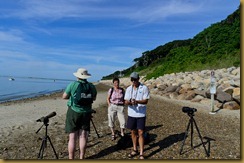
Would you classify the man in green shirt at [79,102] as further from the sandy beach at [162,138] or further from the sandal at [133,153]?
the sandal at [133,153]

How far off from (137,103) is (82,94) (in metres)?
1.16

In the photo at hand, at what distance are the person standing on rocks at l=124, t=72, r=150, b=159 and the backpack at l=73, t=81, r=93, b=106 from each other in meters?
0.87

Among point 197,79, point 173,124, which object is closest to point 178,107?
point 173,124

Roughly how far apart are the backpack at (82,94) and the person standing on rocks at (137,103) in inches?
34.1

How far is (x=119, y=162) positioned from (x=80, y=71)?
1.96 metres

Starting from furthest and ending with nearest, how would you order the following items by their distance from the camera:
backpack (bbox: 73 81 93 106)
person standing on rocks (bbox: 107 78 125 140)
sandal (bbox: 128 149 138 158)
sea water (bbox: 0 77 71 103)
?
sea water (bbox: 0 77 71 103)
person standing on rocks (bbox: 107 78 125 140)
sandal (bbox: 128 149 138 158)
backpack (bbox: 73 81 93 106)

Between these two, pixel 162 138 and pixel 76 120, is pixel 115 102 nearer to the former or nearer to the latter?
pixel 162 138

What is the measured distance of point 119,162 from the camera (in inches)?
224

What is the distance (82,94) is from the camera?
536 centimetres

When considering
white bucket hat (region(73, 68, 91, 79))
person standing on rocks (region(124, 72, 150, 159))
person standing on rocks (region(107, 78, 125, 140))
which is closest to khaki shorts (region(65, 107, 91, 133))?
white bucket hat (region(73, 68, 91, 79))

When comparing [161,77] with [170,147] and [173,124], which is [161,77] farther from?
[170,147]

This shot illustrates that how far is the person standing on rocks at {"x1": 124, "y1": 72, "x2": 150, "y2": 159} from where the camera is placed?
577cm

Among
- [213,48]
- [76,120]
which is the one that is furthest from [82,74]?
[213,48]

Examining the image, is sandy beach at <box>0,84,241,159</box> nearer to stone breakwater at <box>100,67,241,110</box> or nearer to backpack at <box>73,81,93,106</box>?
stone breakwater at <box>100,67,241,110</box>
